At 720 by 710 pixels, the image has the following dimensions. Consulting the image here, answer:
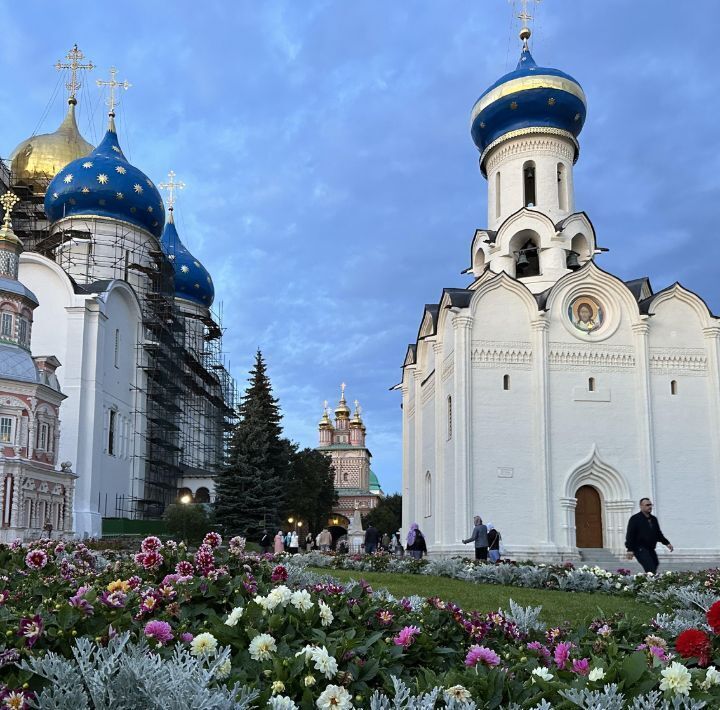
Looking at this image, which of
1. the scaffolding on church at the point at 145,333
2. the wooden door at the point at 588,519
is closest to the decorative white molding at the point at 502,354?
the wooden door at the point at 588,519

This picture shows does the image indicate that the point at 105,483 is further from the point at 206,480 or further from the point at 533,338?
the point at 533,338

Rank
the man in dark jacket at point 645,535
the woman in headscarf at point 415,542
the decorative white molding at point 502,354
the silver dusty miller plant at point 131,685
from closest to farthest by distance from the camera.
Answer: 1. the silver dusty miller plant at point 131,685
2. the man in dark jacket at point 645,535
3. the woman in headscarf at point 415,542
4. the decorative white molding at point 502,354

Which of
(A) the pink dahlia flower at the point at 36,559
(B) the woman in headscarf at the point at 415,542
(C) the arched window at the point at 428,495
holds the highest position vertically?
(C) the arched window at the point at 428,495

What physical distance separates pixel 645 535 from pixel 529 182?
14.7 meters

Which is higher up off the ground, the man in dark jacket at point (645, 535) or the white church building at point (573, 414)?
the white church building at point (573, 414)

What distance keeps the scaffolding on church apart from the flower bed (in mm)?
22116

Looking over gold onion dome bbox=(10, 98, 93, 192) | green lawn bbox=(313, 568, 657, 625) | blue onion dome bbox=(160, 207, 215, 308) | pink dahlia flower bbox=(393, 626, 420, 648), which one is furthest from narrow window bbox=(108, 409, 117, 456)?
pink dahlia flower bbox=(393, 626, 420, 648)

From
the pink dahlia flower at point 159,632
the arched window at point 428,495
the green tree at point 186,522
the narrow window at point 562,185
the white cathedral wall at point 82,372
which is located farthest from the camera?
the green tree at point 186,522

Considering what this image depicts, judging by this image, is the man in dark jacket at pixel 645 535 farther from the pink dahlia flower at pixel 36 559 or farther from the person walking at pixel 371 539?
the person walking at pixel 371 539

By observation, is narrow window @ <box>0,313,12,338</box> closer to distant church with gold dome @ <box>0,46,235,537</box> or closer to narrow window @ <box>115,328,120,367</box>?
distant church with gold dome @ <box>0,46,235,537</box>

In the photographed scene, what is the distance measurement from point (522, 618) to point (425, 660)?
0.86 meters

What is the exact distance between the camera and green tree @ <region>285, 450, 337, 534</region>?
108 ft

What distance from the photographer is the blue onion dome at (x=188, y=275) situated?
118ft

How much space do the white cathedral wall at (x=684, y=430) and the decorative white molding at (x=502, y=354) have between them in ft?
10.2
